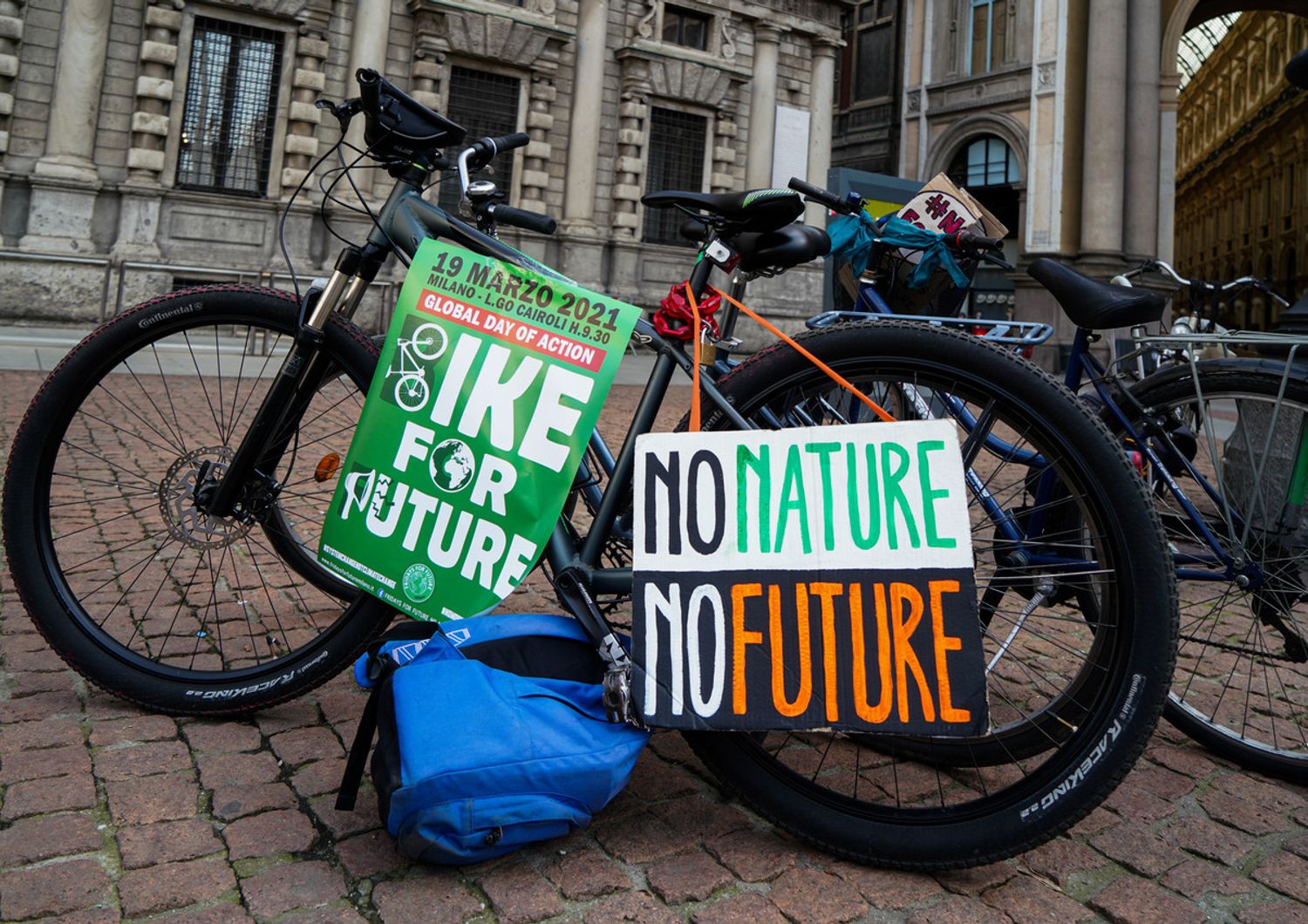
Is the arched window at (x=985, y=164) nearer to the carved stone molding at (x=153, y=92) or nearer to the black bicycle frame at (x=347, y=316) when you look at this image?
the carved stone molding at (x=153, y=92)

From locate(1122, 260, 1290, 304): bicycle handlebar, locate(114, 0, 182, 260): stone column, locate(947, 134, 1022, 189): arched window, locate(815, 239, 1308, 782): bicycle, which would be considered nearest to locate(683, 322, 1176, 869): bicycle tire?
locate(815, 239, 1308, 782): bicycle

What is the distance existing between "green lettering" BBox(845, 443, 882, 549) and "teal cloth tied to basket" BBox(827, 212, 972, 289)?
5.30 feet

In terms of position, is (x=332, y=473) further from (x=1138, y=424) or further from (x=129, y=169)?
(x=129, y=169)

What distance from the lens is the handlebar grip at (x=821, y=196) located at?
8.03 ft

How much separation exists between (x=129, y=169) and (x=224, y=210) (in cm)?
134

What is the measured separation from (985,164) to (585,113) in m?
12.6

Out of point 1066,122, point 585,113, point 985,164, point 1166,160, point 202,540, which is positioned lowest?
point 202,540

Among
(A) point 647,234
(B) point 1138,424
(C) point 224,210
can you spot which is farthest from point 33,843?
(A) point 647,234

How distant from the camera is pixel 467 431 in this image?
2152mm

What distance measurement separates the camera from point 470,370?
7.13ft

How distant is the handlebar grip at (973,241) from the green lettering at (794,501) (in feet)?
6.00

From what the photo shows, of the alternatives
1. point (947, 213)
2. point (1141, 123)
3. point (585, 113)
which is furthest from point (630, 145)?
point (947, 213)

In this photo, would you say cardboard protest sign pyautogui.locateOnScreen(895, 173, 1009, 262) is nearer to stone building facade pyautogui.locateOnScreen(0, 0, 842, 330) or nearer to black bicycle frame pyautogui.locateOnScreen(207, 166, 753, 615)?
black bicycle frame pyautogui.locateOnScreen(207, 166, 753, 615)

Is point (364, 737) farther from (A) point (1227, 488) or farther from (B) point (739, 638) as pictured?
(A) point (1227, 488)
